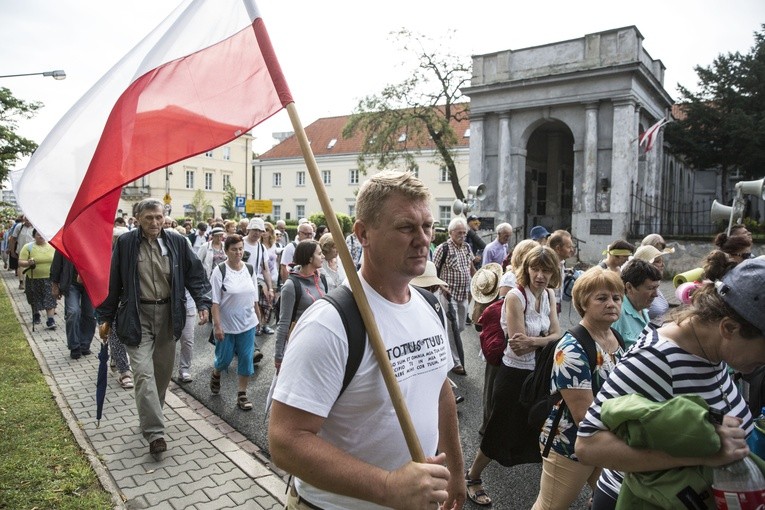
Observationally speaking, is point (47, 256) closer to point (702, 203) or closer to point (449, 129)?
point (449, 129)

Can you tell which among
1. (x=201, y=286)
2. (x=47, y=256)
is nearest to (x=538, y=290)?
(x=201, y=286)

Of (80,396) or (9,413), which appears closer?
(9,413)

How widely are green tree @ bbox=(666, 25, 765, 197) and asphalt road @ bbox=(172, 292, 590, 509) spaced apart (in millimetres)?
25842

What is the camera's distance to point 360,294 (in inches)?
72.9

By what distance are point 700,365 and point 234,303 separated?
537 centimetres

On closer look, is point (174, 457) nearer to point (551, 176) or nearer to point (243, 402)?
point (243, 402)

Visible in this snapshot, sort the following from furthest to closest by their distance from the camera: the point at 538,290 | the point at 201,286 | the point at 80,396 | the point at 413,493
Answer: the point at 80,396
the point at 201,286
the point at 538,290
the point at 413,493

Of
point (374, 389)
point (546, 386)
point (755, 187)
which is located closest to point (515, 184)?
point (755, 187)

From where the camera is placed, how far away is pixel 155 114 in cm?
254

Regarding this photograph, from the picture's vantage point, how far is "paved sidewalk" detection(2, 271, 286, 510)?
4113mm

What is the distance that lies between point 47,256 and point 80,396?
5.44 metres

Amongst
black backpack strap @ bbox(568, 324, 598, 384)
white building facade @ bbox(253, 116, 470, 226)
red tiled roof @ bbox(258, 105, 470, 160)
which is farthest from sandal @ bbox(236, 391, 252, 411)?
red tiled roof @ bbox(258, 105, 470, 160)

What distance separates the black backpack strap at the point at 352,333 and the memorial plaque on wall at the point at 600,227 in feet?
70.6

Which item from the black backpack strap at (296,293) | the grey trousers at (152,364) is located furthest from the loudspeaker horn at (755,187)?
the grey trousers at (152,364)
